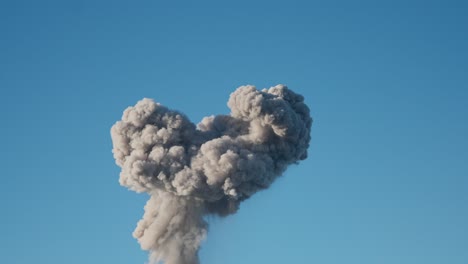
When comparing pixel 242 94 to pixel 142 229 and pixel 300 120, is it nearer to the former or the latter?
pixel 300 120

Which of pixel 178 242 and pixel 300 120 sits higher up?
pixel 300 120

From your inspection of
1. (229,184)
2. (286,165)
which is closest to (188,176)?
(229,184)

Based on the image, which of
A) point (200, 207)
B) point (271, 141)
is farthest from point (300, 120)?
point (200, 207)

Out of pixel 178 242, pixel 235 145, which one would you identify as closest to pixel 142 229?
pixel 178 242

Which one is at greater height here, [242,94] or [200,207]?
[242,94]

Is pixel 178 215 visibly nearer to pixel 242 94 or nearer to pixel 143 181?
pixel 143 181
